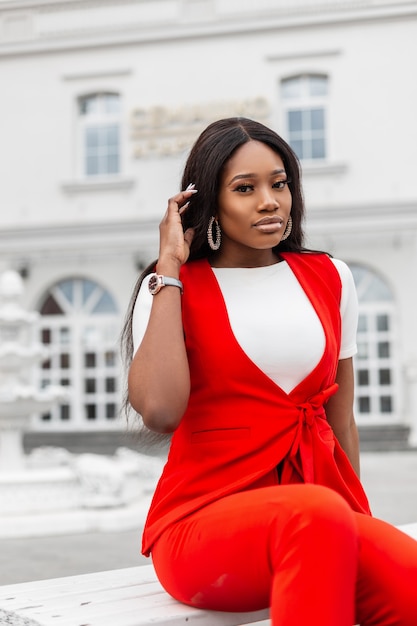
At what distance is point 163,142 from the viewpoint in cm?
1312

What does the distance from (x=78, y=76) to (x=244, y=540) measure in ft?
43.0

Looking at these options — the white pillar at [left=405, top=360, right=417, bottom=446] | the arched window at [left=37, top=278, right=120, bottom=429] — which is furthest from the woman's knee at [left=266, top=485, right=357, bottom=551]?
the arched window at [left=37, top=278, right=120, bottom=429]

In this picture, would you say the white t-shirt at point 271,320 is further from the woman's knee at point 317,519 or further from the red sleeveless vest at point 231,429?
the woman's knee at point 317,519

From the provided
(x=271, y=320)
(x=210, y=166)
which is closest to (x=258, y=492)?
(x=271, y=320)

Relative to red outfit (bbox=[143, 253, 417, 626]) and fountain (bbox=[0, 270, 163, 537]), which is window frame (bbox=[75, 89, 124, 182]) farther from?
red outfit (bbox=[143, 253, 417, 626])

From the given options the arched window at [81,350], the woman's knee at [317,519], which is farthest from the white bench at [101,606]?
the arched window at [81,350]

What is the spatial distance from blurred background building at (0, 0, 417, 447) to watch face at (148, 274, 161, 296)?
10.6 meters

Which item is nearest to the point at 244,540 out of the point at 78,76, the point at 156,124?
the point at 156,124

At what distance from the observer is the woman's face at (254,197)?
5.99 ft

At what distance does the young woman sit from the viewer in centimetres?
141

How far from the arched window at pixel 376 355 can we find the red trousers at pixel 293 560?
10857mm

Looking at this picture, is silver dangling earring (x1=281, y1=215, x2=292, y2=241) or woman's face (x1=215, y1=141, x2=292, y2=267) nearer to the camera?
woman's face (x1=215, y1=141, x2=292, y2=267)

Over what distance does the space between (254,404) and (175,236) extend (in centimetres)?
43

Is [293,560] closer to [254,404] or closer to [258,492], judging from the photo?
[258,492]
